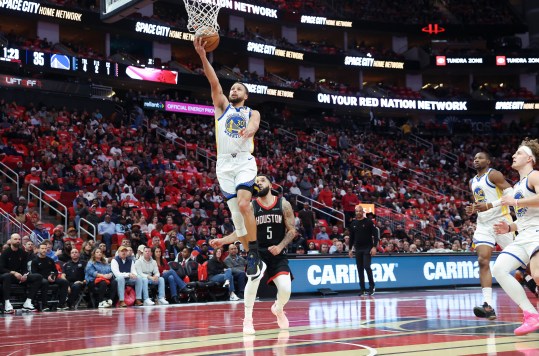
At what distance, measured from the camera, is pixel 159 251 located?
703 inches

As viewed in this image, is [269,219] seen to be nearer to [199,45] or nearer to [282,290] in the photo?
[282,290]

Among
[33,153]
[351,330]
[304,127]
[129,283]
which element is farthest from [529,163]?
[304,127]

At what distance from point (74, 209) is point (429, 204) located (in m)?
18.1

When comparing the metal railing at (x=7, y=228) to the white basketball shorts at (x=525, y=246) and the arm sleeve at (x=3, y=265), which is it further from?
the white basketball shorts at (x=525, y=246)

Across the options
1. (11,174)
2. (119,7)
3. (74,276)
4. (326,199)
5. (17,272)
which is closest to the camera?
(119,7)

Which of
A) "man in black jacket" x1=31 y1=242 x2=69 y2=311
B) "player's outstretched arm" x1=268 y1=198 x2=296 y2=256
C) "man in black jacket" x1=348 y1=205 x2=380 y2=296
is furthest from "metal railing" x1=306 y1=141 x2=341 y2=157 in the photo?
"player's outstretched arm" x1=268 y1=198 x2=296 y2=256

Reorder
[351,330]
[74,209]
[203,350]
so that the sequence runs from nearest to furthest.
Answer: [203,350] < [351,330] < [74,209]

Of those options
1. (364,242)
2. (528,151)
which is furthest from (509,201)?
(364,242)

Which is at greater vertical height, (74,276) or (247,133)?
(247,133)

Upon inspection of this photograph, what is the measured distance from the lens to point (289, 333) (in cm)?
862

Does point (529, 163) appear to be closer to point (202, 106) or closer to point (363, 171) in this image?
point (363, 171)

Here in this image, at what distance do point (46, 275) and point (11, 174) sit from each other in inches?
357

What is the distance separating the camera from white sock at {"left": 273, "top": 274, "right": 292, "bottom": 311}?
9445 millimetres

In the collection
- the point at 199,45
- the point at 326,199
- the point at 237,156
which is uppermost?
the point at 199,45
